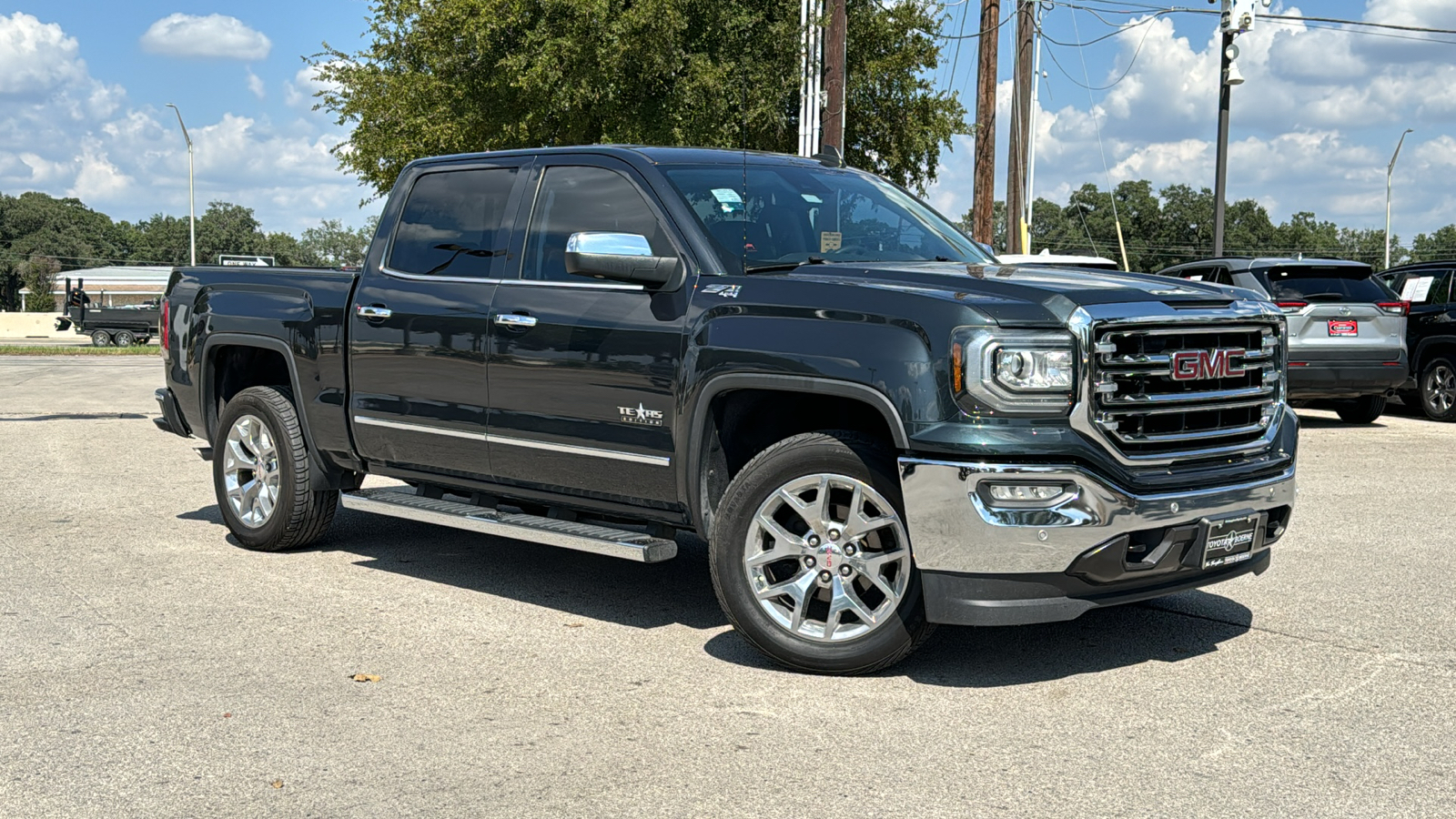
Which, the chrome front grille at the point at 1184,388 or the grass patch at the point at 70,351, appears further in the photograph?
the grass patch at the point at 70,351

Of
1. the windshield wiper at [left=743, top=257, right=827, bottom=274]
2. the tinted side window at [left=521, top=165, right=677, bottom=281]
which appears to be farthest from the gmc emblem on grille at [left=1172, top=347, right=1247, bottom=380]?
the tinted side window at [left=521, top=165, right=677, bottom=281]

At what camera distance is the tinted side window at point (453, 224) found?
22.5 ft

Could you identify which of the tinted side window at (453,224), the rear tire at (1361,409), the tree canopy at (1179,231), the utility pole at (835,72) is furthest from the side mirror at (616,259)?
the tree canopy at (1179,231)

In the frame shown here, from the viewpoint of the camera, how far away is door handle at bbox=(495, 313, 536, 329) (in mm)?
6355

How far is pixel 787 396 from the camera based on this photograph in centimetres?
580

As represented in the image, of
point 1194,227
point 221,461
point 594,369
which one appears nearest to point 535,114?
point 221,461

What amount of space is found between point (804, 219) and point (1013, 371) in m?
1.73

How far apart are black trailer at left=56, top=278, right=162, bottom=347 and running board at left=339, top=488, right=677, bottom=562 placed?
1666 inches

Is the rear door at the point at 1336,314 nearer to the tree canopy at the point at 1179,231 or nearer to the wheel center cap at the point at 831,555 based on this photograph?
the wheel center cap at the point at 831,555

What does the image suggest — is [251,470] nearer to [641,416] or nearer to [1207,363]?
[641,416]

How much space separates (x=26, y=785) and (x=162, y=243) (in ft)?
457

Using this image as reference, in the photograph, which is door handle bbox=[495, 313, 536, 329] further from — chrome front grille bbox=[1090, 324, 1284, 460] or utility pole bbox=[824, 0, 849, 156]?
utility pole bbox=[824, 0, 849, 156]

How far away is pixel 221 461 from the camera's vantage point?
8.23 m

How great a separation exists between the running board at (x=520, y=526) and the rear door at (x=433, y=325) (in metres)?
0.18
